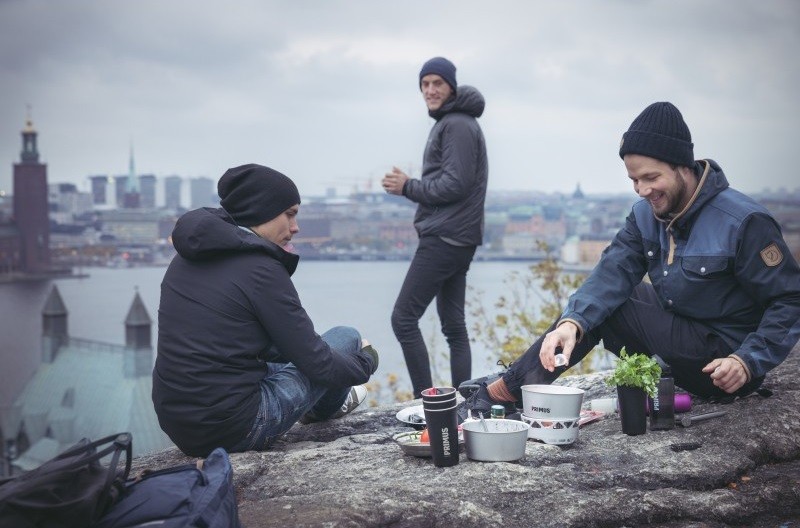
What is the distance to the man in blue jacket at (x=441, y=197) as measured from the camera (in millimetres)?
5004

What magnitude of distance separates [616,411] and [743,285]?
934mm

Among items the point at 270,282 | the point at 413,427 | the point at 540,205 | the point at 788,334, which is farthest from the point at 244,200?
the point at 540,205

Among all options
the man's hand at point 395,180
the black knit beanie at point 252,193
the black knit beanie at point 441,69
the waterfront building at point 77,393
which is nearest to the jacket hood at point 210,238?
the black knit beanie at point 252,193

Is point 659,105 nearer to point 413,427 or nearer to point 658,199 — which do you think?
point 658,199

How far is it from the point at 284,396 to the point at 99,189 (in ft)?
140

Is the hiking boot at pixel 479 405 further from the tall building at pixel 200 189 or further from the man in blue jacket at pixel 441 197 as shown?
the tall building at pixel 200 189

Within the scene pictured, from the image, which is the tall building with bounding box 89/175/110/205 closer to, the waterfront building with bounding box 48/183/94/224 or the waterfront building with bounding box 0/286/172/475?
the waterfront building with bounding box 48/183/94/224

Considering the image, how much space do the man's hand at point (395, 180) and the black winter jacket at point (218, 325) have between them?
1.89 meters

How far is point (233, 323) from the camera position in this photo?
3217 millimetres

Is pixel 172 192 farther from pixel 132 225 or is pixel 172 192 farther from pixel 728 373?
pixel 728 373

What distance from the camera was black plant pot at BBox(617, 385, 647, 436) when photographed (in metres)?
3.45

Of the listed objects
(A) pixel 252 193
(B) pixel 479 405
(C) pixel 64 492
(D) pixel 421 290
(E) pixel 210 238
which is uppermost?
(A) pixel 252 193

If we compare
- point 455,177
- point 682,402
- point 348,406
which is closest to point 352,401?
point 348,406

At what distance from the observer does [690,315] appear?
3.60 m
